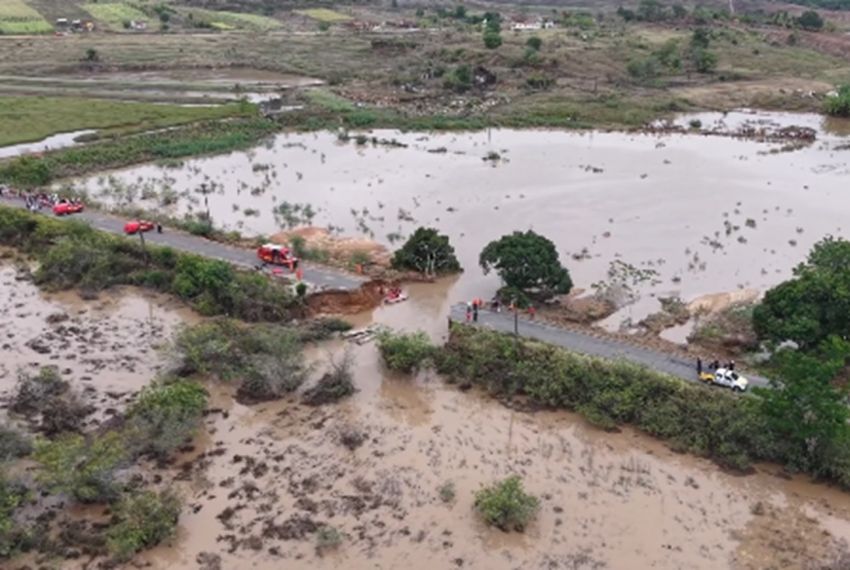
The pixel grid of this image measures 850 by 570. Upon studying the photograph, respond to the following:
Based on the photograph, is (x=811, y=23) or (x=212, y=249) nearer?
(x=212, y=249)

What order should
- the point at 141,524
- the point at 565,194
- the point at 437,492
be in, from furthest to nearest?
the point at 565,194 < the point at 437,492 < the point at 141,524

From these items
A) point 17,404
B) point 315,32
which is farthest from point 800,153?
point 315,32

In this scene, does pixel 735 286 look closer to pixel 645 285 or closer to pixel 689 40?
pixel 645 285

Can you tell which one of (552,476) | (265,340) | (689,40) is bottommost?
(552,476)

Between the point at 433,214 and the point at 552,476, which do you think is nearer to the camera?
the point at 552,476

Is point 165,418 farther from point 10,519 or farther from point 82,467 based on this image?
point 10,519

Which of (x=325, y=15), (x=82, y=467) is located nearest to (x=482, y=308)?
(x=82, y=467)
